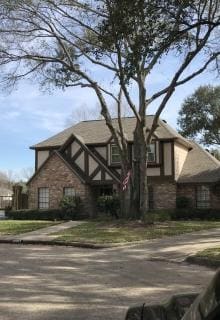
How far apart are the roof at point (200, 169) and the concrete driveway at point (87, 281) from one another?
20.3 m

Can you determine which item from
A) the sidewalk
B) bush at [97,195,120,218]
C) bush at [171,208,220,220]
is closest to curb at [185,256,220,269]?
the sidewalk

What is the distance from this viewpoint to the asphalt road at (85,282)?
8.64m

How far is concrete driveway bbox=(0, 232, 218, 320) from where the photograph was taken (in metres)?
8.67

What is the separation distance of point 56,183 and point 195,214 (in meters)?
9.99

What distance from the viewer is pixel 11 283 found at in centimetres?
1143

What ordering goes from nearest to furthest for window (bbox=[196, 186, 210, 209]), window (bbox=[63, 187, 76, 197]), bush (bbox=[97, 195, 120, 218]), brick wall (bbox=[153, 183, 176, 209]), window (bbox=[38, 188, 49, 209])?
bush (bbox=[97, 195, 120, 218]) → brick wall (bbox=[153, 183, 176, 209]) → window (bbox=[196, 186, 210, 209]) → window (bbox=[63, 187, 76, 197]) → window (bbox=[38, 188, 49, 209])

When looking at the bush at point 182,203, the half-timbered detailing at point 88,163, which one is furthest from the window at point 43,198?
the bush at point 182,203

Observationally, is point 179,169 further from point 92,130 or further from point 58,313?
point 58,313

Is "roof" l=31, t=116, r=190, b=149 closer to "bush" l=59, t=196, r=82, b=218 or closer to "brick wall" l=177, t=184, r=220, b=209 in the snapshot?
"brick wall" l=177, t=184, r=220, b=209

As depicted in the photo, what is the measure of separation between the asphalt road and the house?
2101cm

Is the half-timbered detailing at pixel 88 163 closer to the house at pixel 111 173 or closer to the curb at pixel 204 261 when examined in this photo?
the house at pixel 111 173

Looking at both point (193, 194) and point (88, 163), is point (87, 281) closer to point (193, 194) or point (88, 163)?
point (193, 194)

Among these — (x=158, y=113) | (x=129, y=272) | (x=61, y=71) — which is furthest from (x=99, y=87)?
(x=129, y=272)

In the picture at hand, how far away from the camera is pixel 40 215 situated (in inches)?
1529
